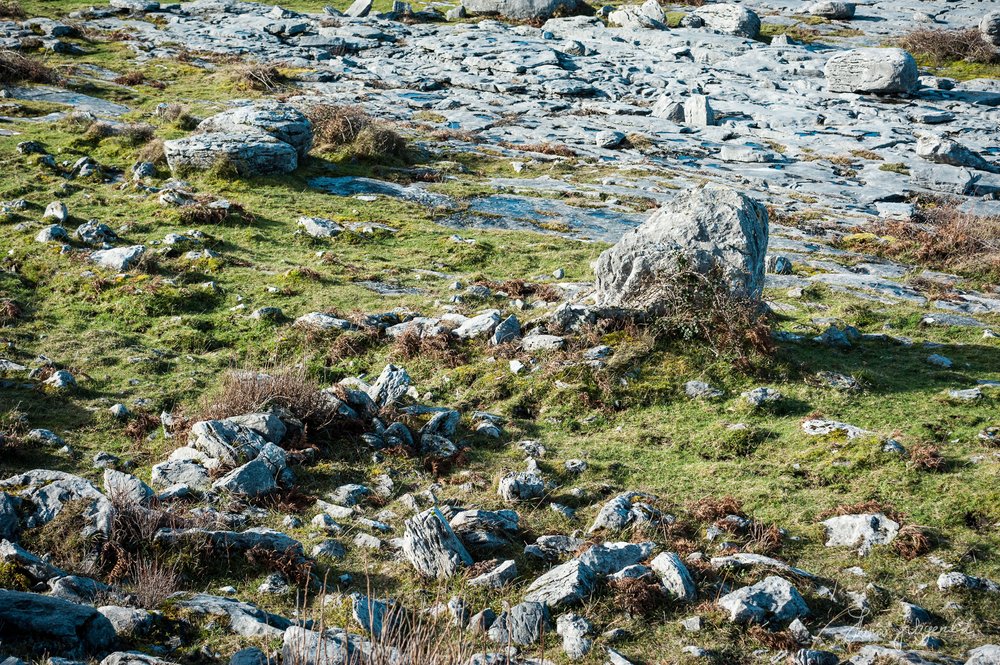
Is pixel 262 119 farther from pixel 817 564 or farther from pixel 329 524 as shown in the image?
pixel 817 564

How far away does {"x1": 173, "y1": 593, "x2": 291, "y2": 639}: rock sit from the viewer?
6164 mm

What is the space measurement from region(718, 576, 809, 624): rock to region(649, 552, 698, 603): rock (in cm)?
30

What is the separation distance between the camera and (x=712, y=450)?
10461mm

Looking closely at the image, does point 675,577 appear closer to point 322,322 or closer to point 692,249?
point 692,249

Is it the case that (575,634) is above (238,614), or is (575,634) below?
below

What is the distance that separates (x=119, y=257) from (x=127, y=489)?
10.1m

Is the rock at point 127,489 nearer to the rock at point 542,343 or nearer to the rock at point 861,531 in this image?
the rock at point 542,343

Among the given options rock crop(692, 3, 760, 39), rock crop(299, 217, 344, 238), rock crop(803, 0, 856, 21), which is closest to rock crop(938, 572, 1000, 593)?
rock crop(299, 217, 344, 238)

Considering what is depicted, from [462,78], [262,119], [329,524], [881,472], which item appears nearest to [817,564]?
[881,472]

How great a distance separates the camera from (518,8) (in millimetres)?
58250

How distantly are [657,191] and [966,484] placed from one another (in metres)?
18.2

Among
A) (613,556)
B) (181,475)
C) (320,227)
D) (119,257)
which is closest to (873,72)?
(320,227)

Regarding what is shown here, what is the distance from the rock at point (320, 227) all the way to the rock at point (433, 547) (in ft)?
44.1

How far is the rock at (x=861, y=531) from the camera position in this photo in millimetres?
7977
